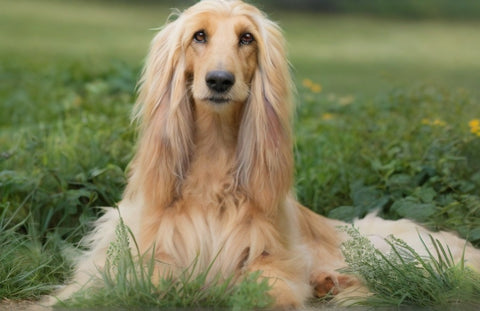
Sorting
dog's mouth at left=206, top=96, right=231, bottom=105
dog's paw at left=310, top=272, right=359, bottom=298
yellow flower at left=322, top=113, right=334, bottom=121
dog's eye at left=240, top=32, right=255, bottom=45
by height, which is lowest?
dog's paw at left=310, top=272, right=359, bottom=298

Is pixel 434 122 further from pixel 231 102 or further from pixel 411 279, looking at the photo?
pixel 231 102

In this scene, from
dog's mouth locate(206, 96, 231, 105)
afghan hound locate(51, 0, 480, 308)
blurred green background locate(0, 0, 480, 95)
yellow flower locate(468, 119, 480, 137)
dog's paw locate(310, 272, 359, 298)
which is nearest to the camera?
dog's mouth locate(206, 96, 231, 105)

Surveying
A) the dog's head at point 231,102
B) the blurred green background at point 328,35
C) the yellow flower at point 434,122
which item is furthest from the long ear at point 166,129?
the blurred green background at point 328,35

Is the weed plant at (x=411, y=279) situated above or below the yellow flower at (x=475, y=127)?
below

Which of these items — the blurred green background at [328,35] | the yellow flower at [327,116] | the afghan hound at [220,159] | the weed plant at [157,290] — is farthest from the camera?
the blurred green background at [328,35]

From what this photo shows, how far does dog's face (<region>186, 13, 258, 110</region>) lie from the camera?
15.2 feet

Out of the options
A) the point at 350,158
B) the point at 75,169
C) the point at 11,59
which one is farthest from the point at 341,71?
the point at 75,169

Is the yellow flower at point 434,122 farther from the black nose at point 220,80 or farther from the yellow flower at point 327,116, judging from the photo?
the black nose at point 220,80

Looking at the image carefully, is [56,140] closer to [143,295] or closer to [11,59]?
[143,295]

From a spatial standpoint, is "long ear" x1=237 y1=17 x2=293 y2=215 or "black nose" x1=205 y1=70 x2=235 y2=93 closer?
"black nose" x1=205 y1=70 x2=235 y2=93

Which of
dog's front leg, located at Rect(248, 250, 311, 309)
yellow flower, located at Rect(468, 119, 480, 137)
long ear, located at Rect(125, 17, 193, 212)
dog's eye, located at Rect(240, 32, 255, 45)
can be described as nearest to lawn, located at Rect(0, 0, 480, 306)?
yellow flower, located at Rect(468, 119, 480, 137)

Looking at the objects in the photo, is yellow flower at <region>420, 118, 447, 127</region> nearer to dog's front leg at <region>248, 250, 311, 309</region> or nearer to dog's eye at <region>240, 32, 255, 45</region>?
dog's front leg at <region>248, 250, 311, 309</region>

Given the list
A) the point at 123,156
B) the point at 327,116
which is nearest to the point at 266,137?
the point at 123,156

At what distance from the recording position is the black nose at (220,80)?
4.57 m
